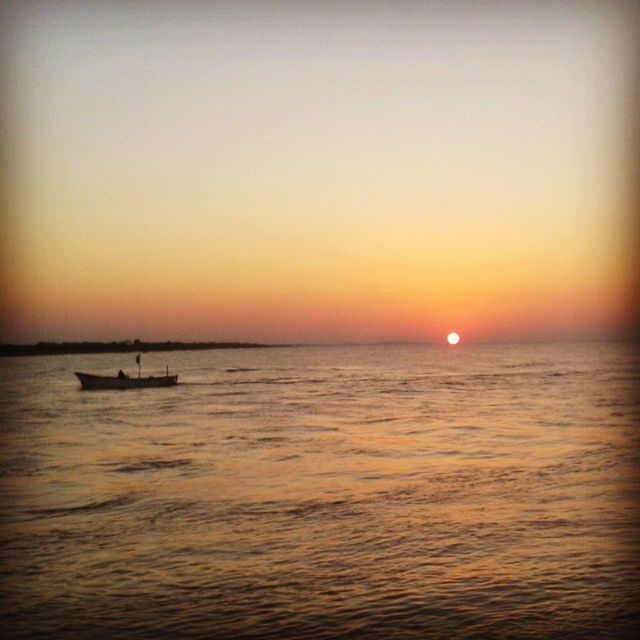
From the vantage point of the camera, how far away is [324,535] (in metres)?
10.8

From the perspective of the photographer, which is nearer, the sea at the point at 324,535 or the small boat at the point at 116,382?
the sea at the point at 324,535

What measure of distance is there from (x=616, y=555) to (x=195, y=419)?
2506 cm

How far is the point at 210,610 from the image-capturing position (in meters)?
7.63

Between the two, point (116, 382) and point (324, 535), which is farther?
point (116, 382)

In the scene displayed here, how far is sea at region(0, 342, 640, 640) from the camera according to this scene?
24.1 ft

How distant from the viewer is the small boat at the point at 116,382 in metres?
51.6

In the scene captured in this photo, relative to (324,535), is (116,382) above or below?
below

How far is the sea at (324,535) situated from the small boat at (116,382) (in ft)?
87.3

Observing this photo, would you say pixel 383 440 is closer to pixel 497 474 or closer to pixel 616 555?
pixel 497 474

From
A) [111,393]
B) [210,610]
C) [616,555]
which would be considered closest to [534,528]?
[616,555]

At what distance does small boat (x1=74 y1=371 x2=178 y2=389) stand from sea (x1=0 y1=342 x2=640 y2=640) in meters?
26.6

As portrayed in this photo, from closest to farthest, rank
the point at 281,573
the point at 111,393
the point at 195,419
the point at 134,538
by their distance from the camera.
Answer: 1. the point at 281,573
2. the point at 134,538
3. the point at 195,419
4. the point at 111,393

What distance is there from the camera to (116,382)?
171ft

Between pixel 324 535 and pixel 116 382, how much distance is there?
43605 mm
